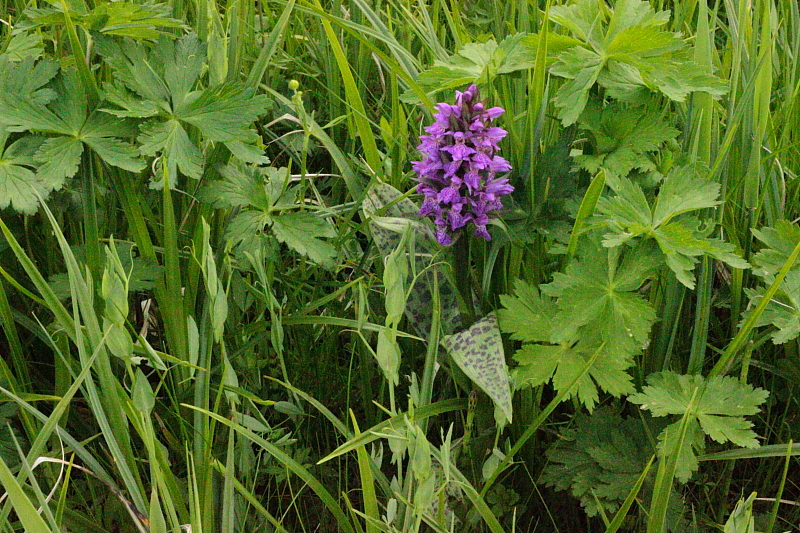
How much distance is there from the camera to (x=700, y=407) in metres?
1.29

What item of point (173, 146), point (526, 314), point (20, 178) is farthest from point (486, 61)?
point (20, 178)

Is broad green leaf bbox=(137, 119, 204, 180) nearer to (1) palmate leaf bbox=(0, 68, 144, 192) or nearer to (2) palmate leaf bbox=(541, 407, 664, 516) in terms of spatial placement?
(1) palmate leaf bbox=(0, 68, 144, 192)

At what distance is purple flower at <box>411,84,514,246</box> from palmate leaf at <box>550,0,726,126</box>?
0.14 metres

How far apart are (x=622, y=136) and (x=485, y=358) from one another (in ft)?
1.57

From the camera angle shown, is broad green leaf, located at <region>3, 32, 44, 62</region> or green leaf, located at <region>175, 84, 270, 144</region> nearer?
green leaf, located at <region>175, 84, 270, 144</region>

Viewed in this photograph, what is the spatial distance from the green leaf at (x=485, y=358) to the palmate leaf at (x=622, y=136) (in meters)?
0.34

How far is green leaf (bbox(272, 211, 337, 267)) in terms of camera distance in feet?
4.61

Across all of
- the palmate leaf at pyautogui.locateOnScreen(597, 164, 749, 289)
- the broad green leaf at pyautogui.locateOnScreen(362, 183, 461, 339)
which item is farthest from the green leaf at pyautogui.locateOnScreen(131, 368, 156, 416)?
the palmate leaf at pyautogui.locateOnScreen(597, 164, 749, 289)

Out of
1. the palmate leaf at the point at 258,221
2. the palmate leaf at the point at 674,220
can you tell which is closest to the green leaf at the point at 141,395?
the palmate leaf at the point at 258,221

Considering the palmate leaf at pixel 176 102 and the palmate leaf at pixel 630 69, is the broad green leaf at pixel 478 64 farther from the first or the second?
the palmate leaf at pixel 176 102

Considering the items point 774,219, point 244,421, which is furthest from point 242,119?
point 774,219

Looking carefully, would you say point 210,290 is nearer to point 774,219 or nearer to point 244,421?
point 244,421

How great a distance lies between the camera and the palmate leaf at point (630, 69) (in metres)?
1.31

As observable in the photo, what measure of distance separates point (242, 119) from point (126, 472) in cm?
63
